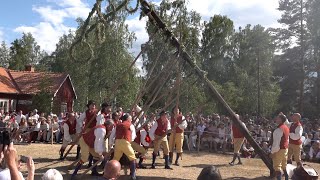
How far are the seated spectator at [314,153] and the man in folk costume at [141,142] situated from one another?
728 cm

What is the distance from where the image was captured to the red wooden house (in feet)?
98.3

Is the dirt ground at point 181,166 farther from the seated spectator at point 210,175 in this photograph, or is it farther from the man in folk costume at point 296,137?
the seated spectator at point 210,175

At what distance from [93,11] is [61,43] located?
39.9m

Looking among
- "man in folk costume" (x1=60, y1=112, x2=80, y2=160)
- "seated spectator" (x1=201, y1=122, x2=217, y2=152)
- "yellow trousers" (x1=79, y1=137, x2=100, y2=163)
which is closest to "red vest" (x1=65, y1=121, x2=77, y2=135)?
"man in folk costume" (x1=60, y1=112, x2=80, y2=160)

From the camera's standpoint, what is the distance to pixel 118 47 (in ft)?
105

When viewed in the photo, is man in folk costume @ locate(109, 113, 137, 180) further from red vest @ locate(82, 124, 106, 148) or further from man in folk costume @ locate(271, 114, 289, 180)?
man in folk costume @ locate(271, 114, 289, 180)

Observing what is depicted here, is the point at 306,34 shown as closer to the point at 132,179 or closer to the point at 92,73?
the point at 92,73

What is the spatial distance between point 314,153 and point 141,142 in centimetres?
765

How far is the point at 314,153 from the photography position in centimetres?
1562

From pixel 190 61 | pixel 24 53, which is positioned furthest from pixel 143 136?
pixel 24 53

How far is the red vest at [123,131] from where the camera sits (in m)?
9.36

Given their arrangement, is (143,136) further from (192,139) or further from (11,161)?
(11,161)

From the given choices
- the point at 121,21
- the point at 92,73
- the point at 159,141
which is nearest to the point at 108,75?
the point at 92,73

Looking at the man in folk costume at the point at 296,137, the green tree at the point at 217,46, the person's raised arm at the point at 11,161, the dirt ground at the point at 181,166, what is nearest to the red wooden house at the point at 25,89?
the green tree at the point at 217,46
